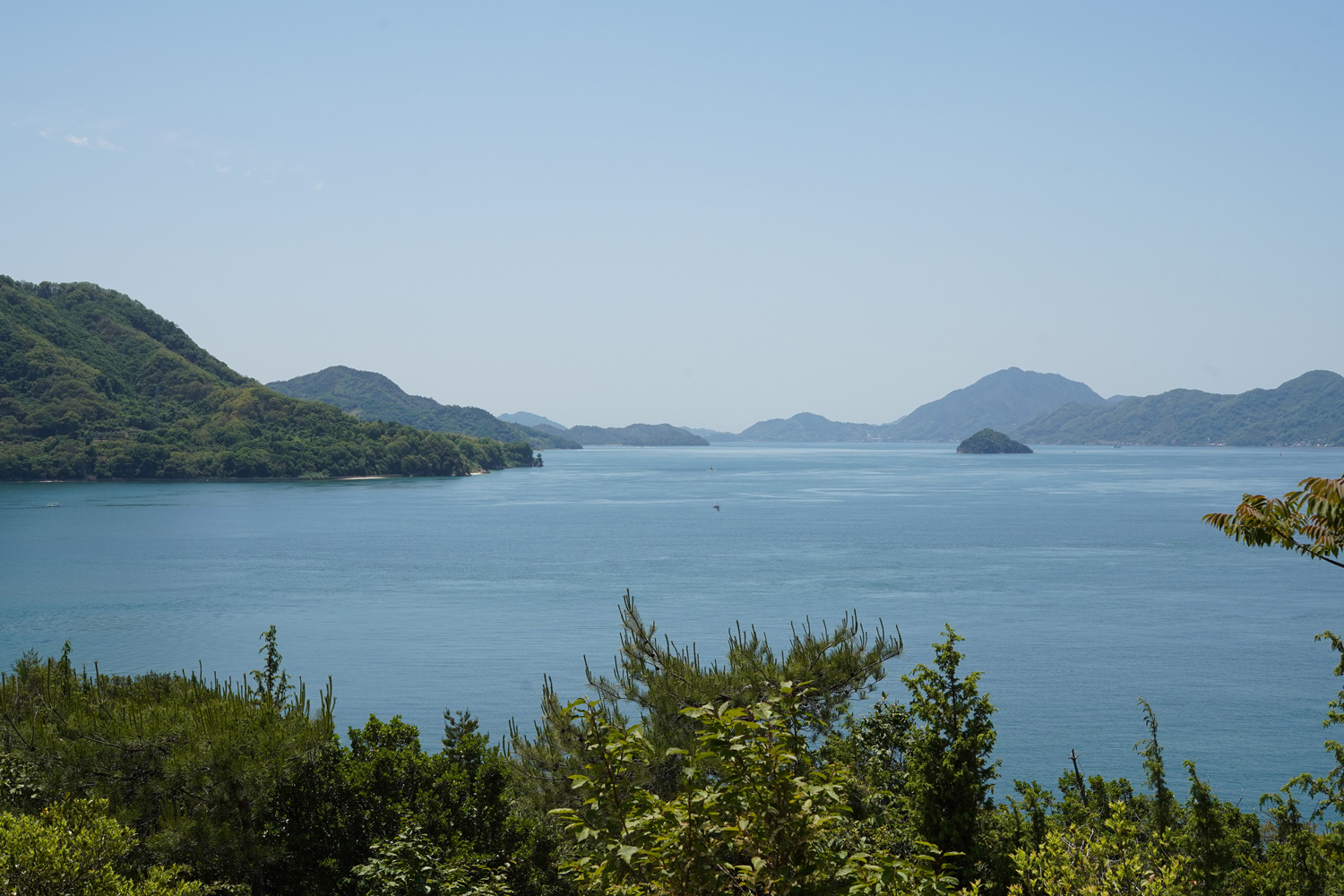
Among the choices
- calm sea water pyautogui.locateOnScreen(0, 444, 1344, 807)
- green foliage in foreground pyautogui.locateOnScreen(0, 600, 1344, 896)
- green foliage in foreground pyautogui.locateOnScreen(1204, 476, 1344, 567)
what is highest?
green foliage in foreground pyautogui.locateOnScreen(1204, 476, 1344, 567)

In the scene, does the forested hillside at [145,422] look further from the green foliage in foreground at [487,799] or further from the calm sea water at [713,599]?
the green foliage in foreground at [487,799]

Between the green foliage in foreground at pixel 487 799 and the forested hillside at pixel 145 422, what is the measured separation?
154637mm

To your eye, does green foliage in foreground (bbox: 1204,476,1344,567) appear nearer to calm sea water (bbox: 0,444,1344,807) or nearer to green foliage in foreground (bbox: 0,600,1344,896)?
green foliage in foreground (bbox: 0,600,1344,896)

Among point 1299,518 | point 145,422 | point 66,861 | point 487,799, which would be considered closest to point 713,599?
point 487,799

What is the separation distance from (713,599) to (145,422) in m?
143

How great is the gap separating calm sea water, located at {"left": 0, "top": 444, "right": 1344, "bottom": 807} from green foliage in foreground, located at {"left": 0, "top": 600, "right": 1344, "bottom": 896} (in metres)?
17.1

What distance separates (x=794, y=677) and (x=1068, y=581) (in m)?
54.7

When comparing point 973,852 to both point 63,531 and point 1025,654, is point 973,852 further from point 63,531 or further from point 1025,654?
point 63,531

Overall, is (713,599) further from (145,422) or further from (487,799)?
(145,422)

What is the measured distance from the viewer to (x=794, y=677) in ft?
51.6

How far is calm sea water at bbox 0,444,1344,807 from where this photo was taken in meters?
37.5

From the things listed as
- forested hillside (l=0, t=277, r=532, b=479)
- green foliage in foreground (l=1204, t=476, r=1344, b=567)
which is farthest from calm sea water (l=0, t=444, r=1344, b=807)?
forested hillside (l=0, t=277, r=532, b=479)

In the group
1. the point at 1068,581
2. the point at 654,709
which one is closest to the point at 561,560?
the point at 1068,581

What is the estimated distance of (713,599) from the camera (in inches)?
2290
